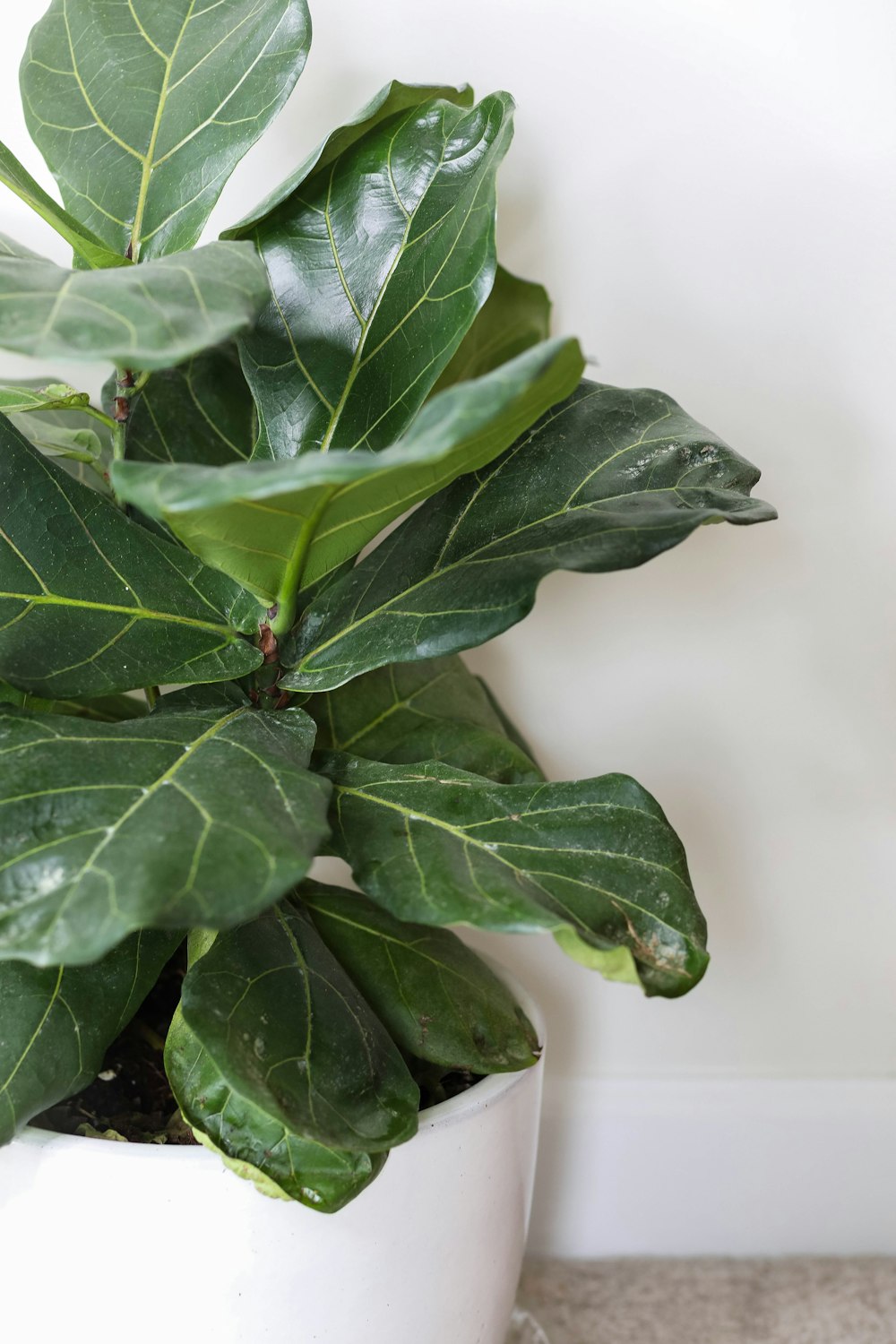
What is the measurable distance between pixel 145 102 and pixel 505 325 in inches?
13.2

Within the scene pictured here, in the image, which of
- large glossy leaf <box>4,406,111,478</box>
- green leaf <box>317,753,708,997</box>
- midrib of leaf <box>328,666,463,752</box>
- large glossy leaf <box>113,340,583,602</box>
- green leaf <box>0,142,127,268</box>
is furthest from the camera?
midrib of leaf <box>328,666,463,752</box>

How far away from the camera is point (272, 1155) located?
59 cm

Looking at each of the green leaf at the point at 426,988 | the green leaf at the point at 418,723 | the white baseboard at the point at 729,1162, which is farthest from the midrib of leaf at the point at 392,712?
the white baseboard at the point at 729,1162

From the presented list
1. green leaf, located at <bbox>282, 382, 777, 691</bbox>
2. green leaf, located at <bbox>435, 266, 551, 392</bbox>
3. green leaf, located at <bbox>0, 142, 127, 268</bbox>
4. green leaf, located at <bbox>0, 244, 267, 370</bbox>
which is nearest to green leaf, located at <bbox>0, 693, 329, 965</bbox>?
green leaf, located at <bbox>282, 382, 777, 691</bbox>

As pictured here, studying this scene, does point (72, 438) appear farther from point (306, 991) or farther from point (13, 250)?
point (306, 991)

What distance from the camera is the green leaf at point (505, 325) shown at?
0.91 meters

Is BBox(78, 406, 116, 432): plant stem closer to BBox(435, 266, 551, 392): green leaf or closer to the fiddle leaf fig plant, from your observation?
the fiddle leaf fig plant

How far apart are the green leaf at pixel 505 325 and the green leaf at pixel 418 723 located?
0.25 metres

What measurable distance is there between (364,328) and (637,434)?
7.5 inches

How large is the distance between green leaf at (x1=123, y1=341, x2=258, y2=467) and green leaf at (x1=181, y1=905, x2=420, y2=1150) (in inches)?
14.4

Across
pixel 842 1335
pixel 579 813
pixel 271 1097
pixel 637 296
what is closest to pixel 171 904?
pixel 271 1097

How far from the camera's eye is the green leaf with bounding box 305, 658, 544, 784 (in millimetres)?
823

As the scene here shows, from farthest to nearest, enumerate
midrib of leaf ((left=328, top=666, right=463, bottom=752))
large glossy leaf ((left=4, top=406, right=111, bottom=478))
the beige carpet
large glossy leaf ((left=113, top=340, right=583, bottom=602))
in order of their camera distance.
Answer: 1. the beige carpet
2. midrib of leaf ((left=328, top=666, right=463, bottom=752))
3. large glossy leaf ((left=4, top=406, right=111, bottom=478))
4. large glossy leaf ((left=113, top=340, right=583, bottom=602))

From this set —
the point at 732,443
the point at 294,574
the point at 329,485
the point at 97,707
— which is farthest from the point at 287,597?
the point at 732,443
